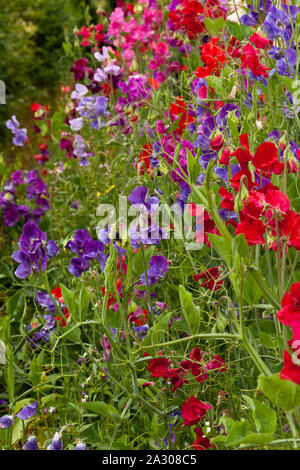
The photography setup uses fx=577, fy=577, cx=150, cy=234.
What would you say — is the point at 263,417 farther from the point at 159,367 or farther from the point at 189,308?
the point at 159,367

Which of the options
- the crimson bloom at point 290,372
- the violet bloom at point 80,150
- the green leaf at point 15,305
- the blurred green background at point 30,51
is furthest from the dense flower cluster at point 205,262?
the blurred green background at point 30,51

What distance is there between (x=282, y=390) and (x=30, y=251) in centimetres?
66

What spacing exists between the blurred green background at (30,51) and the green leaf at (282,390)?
4.20 metres

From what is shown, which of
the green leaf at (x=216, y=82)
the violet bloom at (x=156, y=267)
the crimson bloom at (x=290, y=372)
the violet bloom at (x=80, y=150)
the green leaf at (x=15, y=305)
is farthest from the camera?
the violet bloom at (x=80, y=150)

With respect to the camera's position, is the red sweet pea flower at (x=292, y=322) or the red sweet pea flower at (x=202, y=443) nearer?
the red sweet pea flower at (x=292, y=322)

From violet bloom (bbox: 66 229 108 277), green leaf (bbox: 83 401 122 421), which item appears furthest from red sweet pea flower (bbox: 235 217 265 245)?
violet bloom (bbox: 66 229 108 277)

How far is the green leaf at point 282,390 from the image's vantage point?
63 centimetres

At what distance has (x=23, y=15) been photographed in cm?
633

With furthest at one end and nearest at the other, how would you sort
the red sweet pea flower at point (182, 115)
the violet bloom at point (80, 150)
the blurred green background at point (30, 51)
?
the blurred green background at point (30, 51) < the violet bloom at point (80, 150) < the red sweet pea flower at point (182, 115)

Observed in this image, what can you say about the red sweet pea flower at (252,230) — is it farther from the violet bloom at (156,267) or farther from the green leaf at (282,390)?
the violet bloom at (156,267)

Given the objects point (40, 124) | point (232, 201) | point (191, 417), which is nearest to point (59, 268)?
point (40, 124)

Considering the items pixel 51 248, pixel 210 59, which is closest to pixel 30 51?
pixel 210 59

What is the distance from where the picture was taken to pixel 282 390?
25.1 inches
